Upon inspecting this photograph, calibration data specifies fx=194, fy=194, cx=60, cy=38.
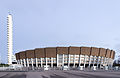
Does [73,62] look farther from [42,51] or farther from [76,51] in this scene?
[42,51]

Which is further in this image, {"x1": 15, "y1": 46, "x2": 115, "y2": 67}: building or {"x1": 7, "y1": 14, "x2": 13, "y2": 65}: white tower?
{"x1": 7, "y1": 14, "x2": 13, "y2": 65}: white tower

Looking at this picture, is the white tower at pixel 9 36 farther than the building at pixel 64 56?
Yes

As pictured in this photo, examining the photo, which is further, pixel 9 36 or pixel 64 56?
pixel 9 36

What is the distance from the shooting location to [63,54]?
97.9 m

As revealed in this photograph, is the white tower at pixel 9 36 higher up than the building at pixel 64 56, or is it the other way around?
the white tower at pixel 9 36

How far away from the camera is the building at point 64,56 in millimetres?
97188

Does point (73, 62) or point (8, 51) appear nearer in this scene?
point (73, 62)

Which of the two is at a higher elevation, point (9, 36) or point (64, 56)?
point (9, 36)

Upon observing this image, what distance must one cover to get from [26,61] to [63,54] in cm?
2211

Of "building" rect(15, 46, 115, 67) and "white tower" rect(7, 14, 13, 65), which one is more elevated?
"white tower" rect(7, 14, 13, 65)

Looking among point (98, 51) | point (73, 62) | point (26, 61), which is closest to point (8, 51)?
point (26, 61)

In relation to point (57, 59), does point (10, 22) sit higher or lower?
higher

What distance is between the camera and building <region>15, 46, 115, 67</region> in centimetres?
9719

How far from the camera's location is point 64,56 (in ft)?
323
